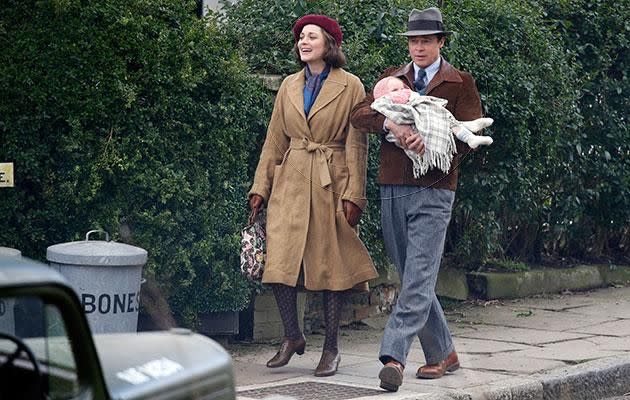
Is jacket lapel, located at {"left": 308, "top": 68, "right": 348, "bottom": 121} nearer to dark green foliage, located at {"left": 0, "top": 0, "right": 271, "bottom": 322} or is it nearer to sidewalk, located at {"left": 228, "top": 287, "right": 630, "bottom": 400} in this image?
dark green foliage, located at {"left": 0, "top": 0, "right": 271, "bottom": 322}

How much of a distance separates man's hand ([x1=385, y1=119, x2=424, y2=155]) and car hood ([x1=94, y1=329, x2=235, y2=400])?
3268 millimetres

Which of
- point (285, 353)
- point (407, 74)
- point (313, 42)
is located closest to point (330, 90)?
point (313, 42)

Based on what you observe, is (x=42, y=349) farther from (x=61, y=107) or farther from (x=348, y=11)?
(x=348, y=11)

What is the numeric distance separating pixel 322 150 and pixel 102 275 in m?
1.47

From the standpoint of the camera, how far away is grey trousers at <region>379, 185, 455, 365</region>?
724 centimetres

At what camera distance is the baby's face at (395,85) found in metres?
7.32

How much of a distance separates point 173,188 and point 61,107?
0.76 metres

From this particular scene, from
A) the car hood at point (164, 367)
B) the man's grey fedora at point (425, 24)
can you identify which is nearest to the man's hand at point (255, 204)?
the man's grey fedora at point (425, 24)

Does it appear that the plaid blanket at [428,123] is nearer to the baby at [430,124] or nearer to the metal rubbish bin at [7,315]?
the baby at [430,124]

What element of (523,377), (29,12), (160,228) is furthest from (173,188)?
(523,377)

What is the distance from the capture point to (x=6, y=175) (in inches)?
283

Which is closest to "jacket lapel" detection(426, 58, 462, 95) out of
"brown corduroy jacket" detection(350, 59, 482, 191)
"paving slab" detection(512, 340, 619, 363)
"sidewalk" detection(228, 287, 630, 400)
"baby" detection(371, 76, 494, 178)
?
"brown corduroy jacket" detection(350, 59, 482, 191)

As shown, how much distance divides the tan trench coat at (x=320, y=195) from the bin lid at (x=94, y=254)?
3.17 feet

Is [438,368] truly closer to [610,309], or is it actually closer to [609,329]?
[609,329]
